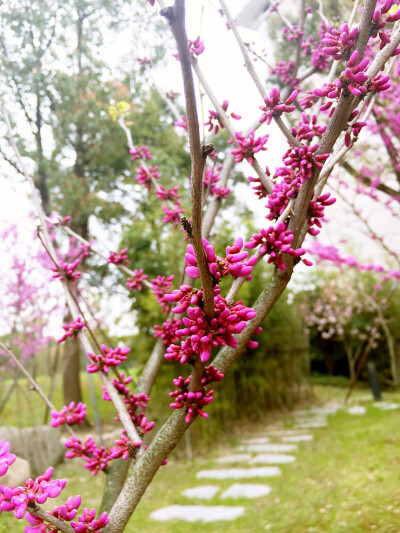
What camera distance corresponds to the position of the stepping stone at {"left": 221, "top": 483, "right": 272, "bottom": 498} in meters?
4.25

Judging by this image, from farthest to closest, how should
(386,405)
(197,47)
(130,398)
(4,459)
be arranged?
(386,405), (130,398), (197,47), (4,459)

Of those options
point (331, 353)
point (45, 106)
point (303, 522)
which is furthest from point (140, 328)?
point (331, 353)

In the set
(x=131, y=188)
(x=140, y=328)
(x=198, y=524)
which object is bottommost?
(x=198, y=524)

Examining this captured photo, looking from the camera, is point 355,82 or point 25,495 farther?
point 355,82

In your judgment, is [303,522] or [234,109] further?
[303,522]

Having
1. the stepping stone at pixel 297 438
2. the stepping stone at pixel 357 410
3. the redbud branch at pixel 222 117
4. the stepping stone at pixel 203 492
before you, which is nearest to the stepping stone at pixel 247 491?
the stepping stone at pixel 203 492

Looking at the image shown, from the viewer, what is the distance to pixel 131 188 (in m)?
9.81

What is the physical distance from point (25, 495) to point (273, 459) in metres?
4.81

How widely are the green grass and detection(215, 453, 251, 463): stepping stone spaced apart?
0.51 feet

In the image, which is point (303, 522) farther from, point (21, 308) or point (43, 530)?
point (21, 308)

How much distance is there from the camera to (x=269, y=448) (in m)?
5.98

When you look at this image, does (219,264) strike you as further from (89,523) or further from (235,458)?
(235,458)

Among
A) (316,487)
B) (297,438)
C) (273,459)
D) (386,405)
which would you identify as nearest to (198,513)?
(316,487)

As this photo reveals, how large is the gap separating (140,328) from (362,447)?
3.22 m
